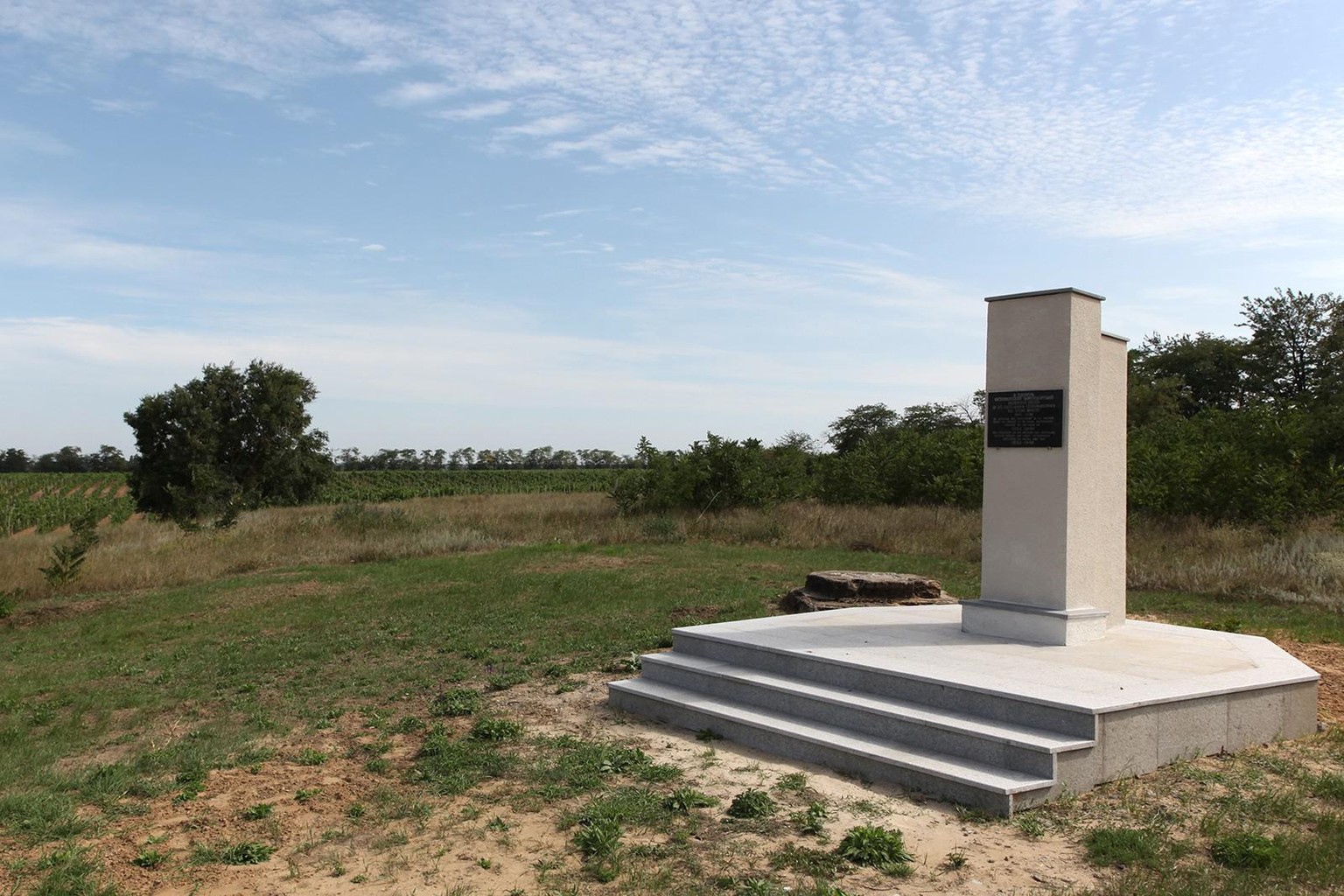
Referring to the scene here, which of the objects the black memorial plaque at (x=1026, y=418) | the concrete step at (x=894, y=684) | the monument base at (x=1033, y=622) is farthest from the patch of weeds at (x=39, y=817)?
the black memorial plaque at (x=1026, y=418)

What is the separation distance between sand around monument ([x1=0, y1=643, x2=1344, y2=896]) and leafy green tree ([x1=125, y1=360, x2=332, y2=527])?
34.3m

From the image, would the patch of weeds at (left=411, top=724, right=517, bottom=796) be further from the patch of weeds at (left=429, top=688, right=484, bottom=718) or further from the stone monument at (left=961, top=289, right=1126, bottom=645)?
the stone monument at (left=961, top=289, right=1126, bottom=645)

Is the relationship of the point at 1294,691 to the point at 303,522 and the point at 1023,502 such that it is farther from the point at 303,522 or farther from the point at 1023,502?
the point at 303,522

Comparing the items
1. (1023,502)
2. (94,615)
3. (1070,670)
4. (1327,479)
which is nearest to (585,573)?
(94,615)

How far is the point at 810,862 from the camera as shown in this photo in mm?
4258

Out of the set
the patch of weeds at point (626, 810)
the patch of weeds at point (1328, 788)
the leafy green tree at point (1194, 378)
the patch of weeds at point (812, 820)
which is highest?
the leafy green tree at point (1194, 378)

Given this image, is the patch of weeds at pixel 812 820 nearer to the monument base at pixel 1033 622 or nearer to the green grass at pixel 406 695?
the green grass at pixel 406 695

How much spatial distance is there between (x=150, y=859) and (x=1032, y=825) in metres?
4.33

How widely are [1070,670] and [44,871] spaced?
19.7 ft

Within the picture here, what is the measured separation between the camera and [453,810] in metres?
5.08

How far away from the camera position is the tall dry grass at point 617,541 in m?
14.1

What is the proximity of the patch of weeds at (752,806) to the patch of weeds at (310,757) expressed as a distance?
2769 mm

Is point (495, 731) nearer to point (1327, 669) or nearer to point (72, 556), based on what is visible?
point (1327, 669)

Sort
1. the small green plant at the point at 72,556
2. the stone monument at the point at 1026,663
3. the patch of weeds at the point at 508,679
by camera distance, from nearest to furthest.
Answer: the stone monument at the point at 1026,663, the patch of weeds at the point at 508,679, the small green plant at the point at 72,556
